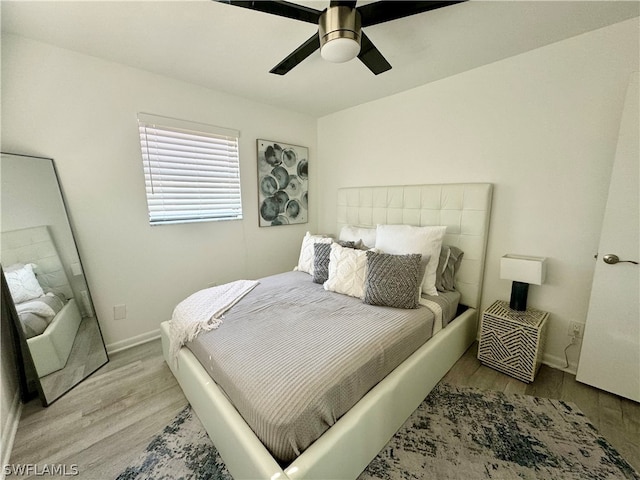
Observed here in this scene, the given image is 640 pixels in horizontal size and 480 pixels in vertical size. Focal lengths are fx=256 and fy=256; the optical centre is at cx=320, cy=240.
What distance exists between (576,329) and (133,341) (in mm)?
3573

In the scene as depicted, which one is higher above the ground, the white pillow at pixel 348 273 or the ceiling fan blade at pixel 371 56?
the ceiling fan blade at pixel 371 56

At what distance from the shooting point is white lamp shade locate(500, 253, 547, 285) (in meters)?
1.77

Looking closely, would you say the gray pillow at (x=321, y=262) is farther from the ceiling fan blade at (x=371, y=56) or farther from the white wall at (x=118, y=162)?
the ceiling fan blade at (x=371, y=56)

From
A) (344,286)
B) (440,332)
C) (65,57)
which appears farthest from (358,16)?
(65,57)

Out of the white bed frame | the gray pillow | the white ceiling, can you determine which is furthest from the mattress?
the white ceiling

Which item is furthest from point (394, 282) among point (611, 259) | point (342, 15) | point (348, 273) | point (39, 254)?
point (39, 254)

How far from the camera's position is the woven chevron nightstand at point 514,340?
1.75 meters

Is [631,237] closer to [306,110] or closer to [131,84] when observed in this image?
[306,110]

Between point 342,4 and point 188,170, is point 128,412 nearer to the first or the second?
point 188,170

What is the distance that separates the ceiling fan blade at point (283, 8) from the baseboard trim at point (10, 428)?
2402mm

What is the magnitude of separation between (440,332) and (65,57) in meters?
3.32

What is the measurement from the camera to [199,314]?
1.68 meters

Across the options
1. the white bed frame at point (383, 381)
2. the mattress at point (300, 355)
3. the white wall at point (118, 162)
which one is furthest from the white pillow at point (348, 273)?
the white wall at point (118, 162)

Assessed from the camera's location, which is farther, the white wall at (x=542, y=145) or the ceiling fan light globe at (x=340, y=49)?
the white wall at (x=542, y=145)
